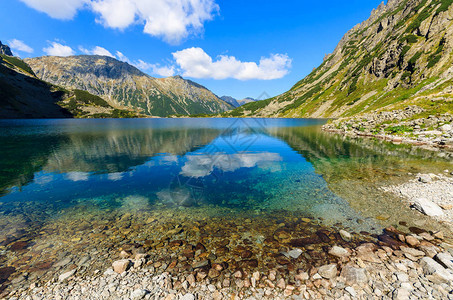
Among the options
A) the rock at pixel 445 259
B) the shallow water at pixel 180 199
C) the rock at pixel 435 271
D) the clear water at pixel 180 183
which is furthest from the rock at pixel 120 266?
the rock at pixel 445 259

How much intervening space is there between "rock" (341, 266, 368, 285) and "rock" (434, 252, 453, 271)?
12.9 ft

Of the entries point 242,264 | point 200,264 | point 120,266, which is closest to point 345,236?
point 242,264

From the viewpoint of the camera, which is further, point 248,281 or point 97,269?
point 97,269

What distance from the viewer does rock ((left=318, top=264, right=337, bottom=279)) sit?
9.29 metres

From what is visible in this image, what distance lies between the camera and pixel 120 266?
31.9ft

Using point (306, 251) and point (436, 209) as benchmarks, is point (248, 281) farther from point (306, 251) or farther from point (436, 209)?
point (436, 209)

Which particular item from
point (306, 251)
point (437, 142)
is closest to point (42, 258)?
point (306, 251)

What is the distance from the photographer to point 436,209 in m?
14.8

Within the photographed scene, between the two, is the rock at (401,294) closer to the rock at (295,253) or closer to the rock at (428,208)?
the rock at (295,253)

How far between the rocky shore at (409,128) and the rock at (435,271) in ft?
158

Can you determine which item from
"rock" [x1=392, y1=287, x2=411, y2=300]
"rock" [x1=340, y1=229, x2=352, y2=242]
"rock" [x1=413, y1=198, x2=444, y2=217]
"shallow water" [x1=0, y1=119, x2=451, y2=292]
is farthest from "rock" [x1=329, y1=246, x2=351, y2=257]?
"rock" [x1=413, y1=198, x2=444, y2=217]

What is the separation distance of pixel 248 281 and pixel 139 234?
8.36 meters

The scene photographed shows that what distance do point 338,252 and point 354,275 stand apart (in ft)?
6.26

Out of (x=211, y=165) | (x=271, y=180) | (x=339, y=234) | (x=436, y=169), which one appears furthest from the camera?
(x=211, y=165)
